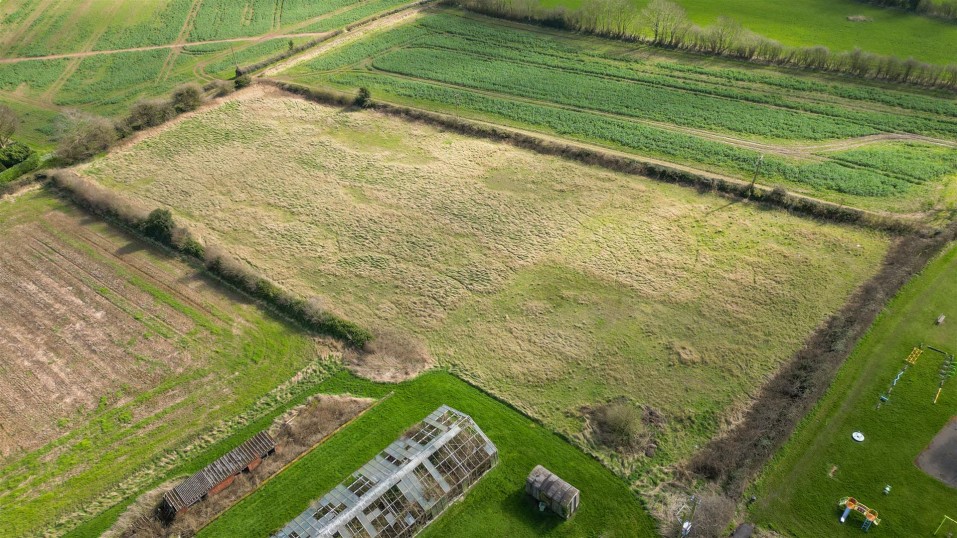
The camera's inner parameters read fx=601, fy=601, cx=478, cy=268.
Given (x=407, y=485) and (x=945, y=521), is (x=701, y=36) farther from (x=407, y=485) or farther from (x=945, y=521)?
(x=407, y=485)

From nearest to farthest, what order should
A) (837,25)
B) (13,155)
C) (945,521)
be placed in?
(945,521), (13,155), (837,25)

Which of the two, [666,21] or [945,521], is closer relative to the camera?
[945,521]

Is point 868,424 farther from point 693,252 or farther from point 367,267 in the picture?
point 367,267

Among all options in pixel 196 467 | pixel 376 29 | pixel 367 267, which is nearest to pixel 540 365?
pixel 367 267

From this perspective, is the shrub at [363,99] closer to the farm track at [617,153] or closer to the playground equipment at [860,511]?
the farm track at [617,153]

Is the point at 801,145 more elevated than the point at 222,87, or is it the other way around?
the point at 801,145

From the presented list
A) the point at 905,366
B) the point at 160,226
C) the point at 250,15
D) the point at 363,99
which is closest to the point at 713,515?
the point at 905,366
